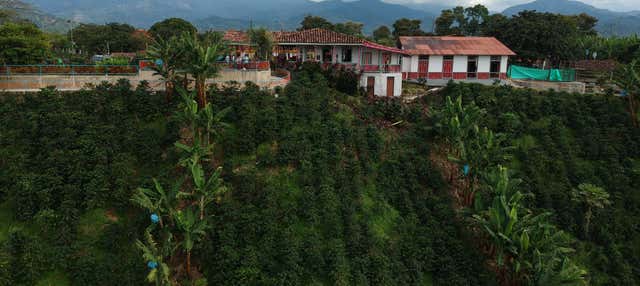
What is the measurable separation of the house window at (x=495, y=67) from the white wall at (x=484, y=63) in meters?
0.48

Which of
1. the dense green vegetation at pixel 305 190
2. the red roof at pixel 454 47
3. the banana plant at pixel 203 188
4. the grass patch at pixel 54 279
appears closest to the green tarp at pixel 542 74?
the red roof at pixel 454 47

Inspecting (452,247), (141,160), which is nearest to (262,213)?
(141,160)

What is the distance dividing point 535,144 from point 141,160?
21335mm

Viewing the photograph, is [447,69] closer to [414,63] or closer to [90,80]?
[414,63]

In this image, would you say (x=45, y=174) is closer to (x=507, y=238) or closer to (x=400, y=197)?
(x=400, y=197)

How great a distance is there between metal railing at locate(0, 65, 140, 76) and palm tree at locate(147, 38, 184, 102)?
3897mm

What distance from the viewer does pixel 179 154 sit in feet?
59.8

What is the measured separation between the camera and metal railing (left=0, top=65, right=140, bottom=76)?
21.9 m

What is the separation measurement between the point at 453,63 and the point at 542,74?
8062 mm

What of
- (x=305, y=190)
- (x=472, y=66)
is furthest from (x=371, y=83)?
(x=305, y=190)

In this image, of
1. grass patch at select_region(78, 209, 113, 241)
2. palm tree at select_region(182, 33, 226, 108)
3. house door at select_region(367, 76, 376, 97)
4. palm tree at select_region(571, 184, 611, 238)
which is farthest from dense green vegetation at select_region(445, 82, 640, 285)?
grass patch at select_region(78, 209, 113, 241)

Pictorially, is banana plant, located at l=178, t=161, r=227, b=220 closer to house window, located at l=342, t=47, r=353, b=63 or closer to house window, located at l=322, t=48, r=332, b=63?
house window, located at l=322, t=48, r=332, b=63

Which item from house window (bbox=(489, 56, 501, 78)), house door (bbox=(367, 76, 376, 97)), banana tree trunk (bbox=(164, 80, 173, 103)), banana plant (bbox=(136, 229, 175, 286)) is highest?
house window (bbox=(489, 56, 501, 78))

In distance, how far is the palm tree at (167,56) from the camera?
1989cm
